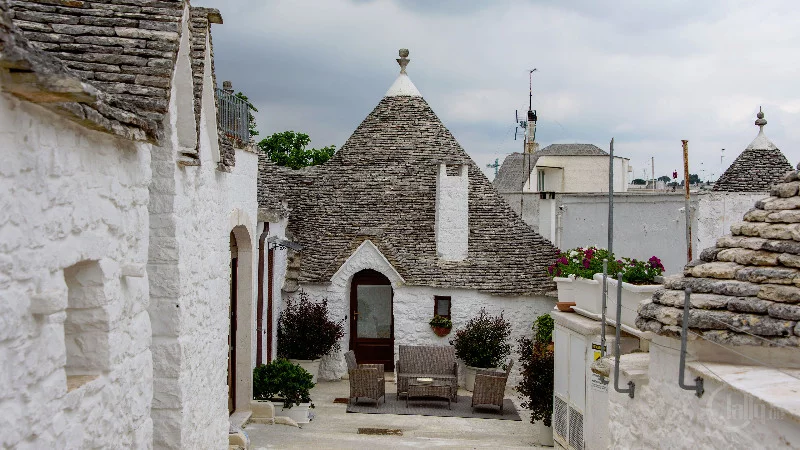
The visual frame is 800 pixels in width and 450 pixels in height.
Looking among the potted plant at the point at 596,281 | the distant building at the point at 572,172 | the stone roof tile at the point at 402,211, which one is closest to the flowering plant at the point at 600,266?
the potted plant at the point at 596,281

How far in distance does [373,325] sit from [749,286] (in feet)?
47.9

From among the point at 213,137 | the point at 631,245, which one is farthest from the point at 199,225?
the point at 631,245

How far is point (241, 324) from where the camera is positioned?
1349 centimetres

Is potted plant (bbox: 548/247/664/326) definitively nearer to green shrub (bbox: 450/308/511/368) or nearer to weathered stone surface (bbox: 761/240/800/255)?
weathered stone surface (bbox: 761/240/800/255)

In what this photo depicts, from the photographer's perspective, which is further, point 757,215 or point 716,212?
point 716,212

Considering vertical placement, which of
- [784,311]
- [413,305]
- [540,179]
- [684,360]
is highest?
[540,179]

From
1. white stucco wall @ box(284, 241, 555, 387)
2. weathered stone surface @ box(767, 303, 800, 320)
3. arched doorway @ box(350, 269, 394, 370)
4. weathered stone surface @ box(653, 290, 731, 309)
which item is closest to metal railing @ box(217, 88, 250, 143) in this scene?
weathered stone surface @ box(653, 290, 731, 309)

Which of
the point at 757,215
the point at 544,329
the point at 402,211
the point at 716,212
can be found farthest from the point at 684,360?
the point at 402,211

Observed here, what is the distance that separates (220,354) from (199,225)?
1.80m

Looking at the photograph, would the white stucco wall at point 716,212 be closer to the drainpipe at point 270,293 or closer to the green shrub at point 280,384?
the drainpipe at point 270,293

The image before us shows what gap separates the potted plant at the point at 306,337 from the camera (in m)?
18.0

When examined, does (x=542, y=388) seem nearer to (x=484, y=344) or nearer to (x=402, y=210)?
(x=484, y=344)

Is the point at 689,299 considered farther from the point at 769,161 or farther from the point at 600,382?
the point at 769,161

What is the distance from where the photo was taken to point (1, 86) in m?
3.84
